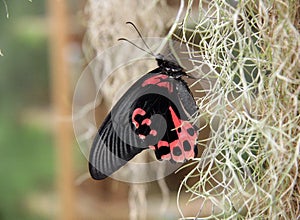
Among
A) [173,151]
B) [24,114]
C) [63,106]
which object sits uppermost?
[24,114]

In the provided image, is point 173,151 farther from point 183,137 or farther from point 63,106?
point 63,106

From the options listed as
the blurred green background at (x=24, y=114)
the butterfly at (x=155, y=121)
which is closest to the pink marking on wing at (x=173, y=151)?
the butterfly at (x=155, y=121)

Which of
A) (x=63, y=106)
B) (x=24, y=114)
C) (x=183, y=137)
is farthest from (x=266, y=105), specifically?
(x=24, y=114)

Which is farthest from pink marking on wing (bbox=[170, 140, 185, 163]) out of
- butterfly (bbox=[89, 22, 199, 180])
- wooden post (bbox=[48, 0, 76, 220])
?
wooden post (bbox=[48, 0, 76, 220])

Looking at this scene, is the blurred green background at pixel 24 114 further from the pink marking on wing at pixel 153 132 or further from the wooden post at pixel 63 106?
the pink marking on wing at pixel 153 132

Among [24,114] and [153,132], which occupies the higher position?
[24,114]

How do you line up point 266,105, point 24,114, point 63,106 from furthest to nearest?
point 24,114, point 63,106, point 266,105

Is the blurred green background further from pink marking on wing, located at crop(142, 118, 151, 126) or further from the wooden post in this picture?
pink marking on wing, located at crop(142, 118, 151, 126)
